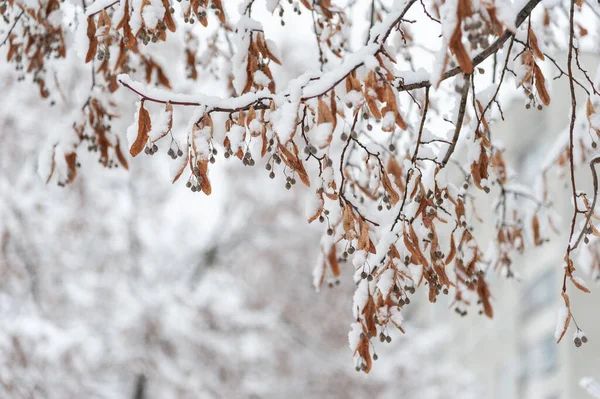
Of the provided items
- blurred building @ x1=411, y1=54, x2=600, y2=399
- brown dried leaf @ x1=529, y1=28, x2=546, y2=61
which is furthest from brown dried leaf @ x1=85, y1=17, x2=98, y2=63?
blurred building @ x1=411, y1=54, x2=600, y2=399

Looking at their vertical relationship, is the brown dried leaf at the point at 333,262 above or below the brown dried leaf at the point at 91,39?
below

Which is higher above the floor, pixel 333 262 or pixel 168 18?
pixel 168 18

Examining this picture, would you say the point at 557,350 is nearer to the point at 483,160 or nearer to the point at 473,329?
the point at 473,329

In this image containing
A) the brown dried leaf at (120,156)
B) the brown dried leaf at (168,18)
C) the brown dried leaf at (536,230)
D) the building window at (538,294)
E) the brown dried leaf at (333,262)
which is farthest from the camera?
the building window at (538,294)

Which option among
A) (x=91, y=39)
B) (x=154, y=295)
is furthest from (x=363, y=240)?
(x=154, y=295)

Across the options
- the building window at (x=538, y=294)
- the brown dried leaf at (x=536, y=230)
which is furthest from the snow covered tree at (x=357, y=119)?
the building window at (x=538, y=294)

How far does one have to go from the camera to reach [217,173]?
12195mm

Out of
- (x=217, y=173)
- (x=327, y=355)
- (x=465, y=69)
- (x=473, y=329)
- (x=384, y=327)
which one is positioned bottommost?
(x=384, y=327)

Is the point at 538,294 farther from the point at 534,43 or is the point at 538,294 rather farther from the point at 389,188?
the point at 389,188

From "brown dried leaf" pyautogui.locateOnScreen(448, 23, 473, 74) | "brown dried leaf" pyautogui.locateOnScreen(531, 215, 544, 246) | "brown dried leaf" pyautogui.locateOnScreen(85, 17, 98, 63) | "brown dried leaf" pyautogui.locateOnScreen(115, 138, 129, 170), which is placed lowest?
"brown dried leaf" pyautogui.locateOnScreen(448, 23, 473, 74)

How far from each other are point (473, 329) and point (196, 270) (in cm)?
2043

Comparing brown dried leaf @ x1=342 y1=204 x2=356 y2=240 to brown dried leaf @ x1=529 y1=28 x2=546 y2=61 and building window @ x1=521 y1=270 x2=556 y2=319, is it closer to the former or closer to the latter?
brown dried leaf @ x1=529 y1=28 x2=546 y2=61

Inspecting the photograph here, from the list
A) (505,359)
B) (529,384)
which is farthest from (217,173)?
(505,359)

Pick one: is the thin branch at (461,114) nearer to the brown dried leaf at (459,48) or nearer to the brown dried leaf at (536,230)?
the brown dried leaf at (459,48)
